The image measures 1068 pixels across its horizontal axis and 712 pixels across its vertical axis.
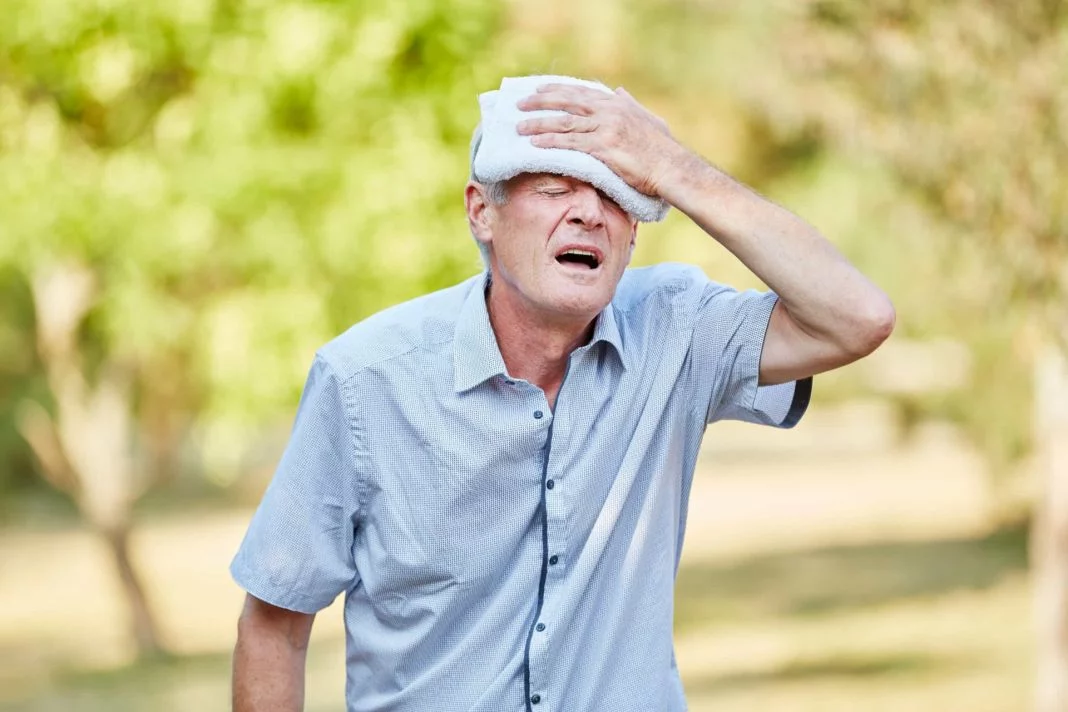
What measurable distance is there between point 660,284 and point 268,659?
91cm

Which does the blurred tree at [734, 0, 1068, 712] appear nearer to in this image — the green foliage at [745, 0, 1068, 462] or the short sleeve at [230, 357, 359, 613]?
the green foliage at [745, 0, 1068, 462]

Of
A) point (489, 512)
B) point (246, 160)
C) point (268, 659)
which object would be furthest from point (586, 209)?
point (246, 160)

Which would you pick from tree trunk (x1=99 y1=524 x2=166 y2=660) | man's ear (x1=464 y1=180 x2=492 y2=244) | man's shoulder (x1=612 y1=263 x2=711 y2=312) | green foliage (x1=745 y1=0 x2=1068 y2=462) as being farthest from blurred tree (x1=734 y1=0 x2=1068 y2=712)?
tree trunk (x1=99 y1=524 x2=166 y2=660)

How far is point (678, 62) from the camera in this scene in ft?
47.8

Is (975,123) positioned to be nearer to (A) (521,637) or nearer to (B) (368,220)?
(B) (368,220)

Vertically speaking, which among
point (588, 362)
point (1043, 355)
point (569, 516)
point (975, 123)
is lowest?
point (569, 516)

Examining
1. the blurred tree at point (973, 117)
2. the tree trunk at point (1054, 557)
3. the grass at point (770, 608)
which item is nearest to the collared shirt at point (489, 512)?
the blurred tree at point (973, 117)

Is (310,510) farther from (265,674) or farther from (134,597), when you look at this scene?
(134,597)

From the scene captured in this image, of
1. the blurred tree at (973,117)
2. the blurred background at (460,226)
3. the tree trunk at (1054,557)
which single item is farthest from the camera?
the tree trunk at (1054,557)

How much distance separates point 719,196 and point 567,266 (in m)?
0.27

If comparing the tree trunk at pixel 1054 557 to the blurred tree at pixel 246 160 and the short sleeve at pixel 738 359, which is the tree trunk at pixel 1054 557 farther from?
the short sleeve at pixel 738 359

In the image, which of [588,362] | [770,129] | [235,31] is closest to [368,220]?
[235,31]

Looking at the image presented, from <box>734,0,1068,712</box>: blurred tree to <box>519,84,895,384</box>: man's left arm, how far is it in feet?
15.2

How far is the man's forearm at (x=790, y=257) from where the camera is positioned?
8.23ft
